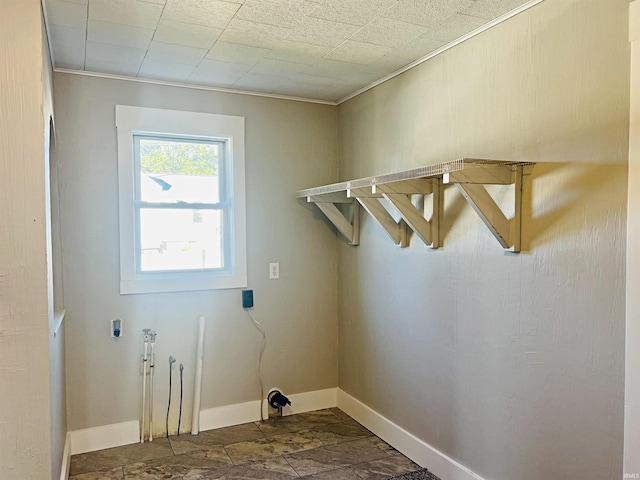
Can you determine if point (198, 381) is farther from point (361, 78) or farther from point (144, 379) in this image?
point (361, 78)

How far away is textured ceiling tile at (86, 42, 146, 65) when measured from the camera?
95.0 inches

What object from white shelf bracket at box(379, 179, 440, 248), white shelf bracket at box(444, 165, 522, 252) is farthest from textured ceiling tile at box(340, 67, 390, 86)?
white shelf bracket at box(444, 165, 522, 252)

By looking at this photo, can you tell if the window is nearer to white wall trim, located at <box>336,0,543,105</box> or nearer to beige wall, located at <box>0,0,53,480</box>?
white wall trim, located at <box>336,0,543,105</box>

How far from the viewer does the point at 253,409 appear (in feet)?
10.8

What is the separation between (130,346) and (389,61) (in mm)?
2281

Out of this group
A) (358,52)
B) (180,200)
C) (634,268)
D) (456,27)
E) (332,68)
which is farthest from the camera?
(180,200)

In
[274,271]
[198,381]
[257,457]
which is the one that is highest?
[274,271]

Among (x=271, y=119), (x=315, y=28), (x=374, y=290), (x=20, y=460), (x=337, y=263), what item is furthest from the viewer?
(x=337, y=263)

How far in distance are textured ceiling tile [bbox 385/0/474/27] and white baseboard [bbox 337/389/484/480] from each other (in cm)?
211

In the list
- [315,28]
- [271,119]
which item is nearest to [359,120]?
[271,119]

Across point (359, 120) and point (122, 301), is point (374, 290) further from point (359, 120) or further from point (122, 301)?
point (122, 301)

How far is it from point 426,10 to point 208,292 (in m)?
2.09

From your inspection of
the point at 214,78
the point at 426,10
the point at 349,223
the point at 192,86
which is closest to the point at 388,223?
the point at 349,223

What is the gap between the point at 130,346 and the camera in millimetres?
2969
